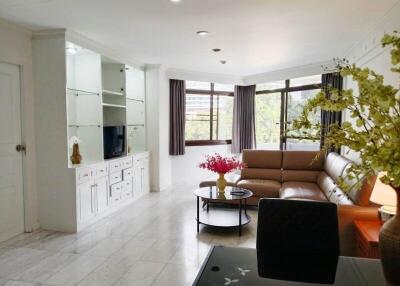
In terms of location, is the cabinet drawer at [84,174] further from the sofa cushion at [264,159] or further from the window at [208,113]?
the window at [208,113]

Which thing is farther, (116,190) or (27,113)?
(116,190)

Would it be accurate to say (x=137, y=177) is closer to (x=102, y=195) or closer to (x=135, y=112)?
(x=102, y=195)

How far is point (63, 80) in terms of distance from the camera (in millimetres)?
3807

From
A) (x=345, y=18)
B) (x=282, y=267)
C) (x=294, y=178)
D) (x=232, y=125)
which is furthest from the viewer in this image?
(x=232, y=125)

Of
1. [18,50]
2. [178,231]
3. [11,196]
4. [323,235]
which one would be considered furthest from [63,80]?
[323,235]

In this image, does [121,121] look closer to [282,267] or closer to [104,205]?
[104,205]

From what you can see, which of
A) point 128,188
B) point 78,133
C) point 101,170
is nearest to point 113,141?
point 78,133

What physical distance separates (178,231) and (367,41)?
355 centimetres

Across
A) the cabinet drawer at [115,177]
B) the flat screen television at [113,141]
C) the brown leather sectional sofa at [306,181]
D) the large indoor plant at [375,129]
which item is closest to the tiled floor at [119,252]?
the cabinet drawer at [115,177]

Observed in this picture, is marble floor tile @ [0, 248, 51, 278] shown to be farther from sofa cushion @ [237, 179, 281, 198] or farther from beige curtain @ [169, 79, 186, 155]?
beige curtain @ [169, 79, 186, 155]

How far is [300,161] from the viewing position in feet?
A: 17.3

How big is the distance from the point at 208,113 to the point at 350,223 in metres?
4.96

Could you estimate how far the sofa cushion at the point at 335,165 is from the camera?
3900 mm

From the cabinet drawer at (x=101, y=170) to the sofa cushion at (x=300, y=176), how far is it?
2.94m
